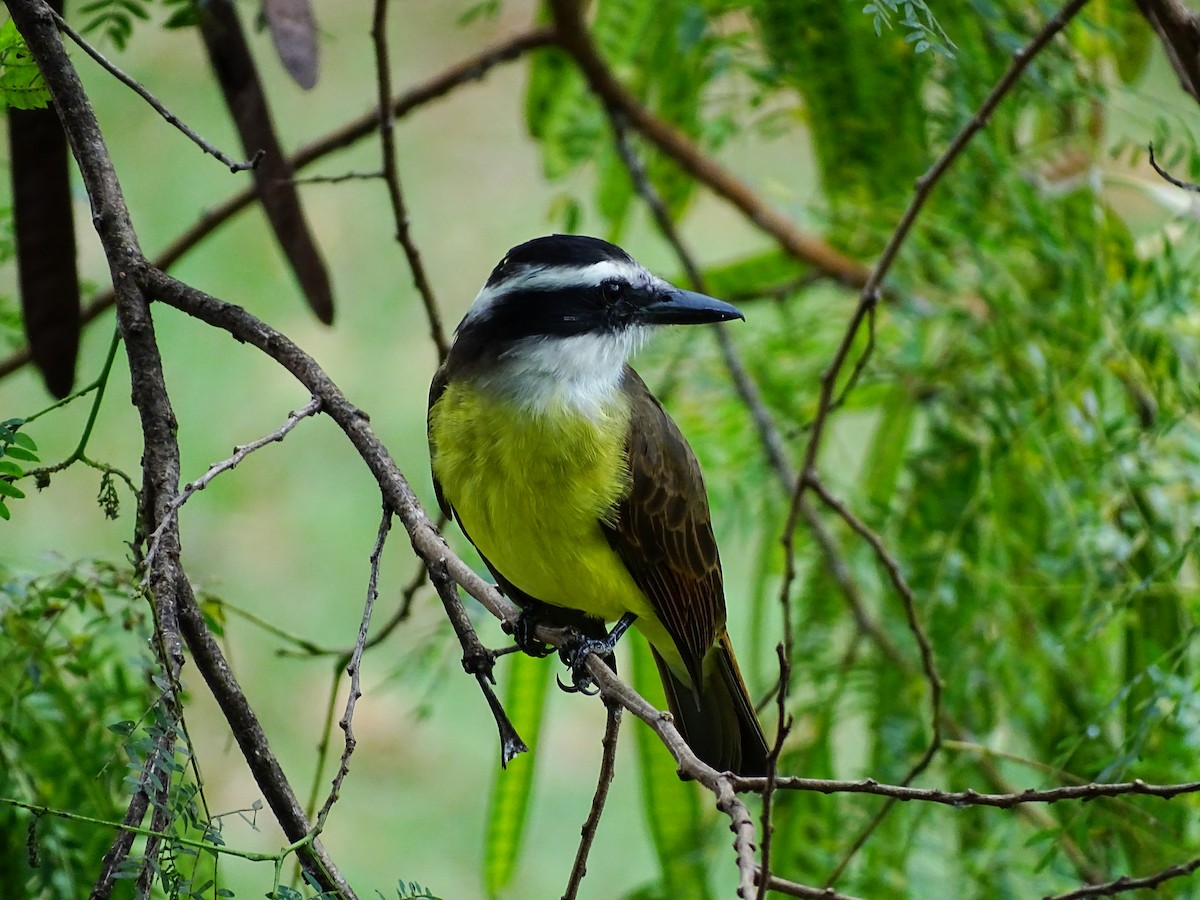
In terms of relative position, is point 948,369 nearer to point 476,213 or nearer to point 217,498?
point 217,498

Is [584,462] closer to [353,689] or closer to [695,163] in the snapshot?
[353,689]

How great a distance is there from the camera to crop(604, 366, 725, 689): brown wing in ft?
6.41

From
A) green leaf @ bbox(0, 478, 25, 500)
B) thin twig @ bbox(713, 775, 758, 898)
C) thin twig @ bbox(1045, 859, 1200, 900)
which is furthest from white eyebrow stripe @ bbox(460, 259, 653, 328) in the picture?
thin twig @ bbox(1045, 859, 1200, 900)

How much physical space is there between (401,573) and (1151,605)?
3.64 m

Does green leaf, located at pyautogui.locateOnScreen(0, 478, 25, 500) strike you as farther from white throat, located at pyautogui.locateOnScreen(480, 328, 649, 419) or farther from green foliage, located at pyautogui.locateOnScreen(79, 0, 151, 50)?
white throat, located at pyautogui.locateOnScreen(480, 328, 649, 419)

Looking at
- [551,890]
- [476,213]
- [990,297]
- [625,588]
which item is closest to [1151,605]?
[990,297]

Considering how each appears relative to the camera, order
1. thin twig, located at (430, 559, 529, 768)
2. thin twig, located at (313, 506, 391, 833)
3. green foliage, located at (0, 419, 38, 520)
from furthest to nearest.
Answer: thin twig, located at (430, 559, 529, 768), green foliage, located at (0, 419, 38, 520), thin twig, located at (313, 506, 391, 833)

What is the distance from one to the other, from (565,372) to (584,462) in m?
0.15

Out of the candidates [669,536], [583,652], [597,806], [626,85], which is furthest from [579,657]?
[626,85]

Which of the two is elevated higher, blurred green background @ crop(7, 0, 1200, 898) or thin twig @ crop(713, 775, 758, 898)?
blurred green background @ crop(7, 0, 1200, 898)

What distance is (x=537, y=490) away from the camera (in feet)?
6.17

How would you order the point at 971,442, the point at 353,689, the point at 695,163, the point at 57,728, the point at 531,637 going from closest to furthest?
the point at 353,689, the point at 57,728, the point at 531,637, the point at 971,442, the point at 695,163

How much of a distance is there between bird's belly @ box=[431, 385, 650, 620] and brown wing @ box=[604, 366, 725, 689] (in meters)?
0.03

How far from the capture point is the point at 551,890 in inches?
172
